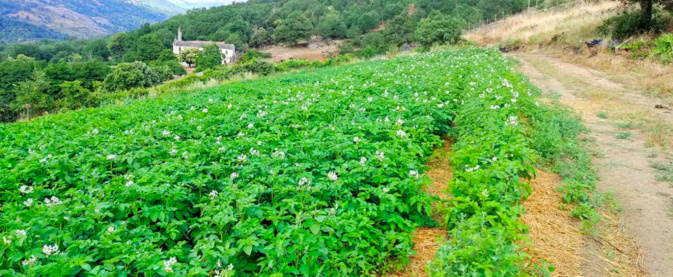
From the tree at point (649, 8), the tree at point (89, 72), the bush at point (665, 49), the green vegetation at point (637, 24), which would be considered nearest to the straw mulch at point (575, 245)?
the bush at point (665, 49)

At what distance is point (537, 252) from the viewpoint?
12.3 feet

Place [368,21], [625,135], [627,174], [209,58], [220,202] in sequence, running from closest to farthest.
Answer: [220,202], [627,174], [625,135], [209,58], [368,21]

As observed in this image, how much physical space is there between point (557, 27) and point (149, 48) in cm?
9931

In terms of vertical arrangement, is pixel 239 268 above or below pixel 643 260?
Result: above

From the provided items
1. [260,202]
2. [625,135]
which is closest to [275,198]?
[260,202]

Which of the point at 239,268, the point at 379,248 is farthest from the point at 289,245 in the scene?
the point at 379,248

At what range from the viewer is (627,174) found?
558cm

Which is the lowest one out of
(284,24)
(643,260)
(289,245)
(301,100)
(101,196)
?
(643,260)

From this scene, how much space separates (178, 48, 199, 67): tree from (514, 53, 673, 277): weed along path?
3750 inches

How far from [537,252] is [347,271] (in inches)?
80.7

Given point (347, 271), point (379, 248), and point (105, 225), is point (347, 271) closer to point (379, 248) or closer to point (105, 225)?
point (379, 248)

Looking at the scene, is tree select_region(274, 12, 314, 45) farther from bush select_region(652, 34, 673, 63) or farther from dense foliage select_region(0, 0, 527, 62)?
bush select_region(652, 34, 673, 63)

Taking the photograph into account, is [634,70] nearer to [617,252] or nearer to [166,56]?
[617,252]

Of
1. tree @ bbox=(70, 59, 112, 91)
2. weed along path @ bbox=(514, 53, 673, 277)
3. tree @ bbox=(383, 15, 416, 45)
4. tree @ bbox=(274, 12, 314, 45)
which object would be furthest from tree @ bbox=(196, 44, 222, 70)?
weed along path @ bbox=(514, 53, 673, 277)
